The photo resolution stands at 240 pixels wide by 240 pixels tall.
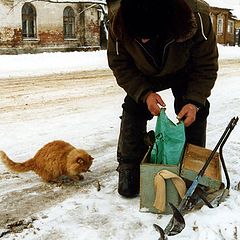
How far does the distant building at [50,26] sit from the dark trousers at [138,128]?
1920 cm

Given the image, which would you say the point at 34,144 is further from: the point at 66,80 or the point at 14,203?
the point at 66,80

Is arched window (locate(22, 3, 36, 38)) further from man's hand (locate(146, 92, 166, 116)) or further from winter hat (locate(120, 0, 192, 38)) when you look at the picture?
winter hat (locate(120, 0, 192, 38))

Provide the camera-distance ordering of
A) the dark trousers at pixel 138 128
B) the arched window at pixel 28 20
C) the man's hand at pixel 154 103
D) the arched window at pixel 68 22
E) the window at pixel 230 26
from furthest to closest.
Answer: the window at pixel 230 26
the arched window at pixel 68 22
the arched window at pixel 28 20
the dark trousers at pixel 138 128
the man's hand at pixel 154 103

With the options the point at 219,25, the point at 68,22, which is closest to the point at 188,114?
the point at 68,22

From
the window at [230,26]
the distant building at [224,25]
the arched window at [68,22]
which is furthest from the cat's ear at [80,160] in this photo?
the window at [230,26]

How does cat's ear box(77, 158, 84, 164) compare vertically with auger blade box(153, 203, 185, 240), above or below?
above

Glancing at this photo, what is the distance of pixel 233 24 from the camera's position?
45.1 metres

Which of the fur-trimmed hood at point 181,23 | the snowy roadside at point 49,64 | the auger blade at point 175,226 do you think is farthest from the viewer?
the snowy roadside at point 49,64

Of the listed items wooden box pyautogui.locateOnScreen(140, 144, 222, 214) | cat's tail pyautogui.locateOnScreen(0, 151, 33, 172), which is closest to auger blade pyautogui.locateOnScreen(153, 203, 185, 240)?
wooden box pyautogui.locateOnScreen(140, 144, 222, 214)

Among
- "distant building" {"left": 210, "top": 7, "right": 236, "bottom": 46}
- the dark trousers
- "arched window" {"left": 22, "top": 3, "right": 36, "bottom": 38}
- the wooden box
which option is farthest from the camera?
"distant building" {"left": 210, "top": 7, "right": 236, "bottom": 46}

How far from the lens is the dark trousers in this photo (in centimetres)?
→ 362

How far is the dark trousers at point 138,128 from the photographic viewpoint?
362cm

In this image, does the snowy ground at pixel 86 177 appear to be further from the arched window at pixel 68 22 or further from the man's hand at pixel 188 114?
the arched window at pixel 68 22

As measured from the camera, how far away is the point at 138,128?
3666mm
